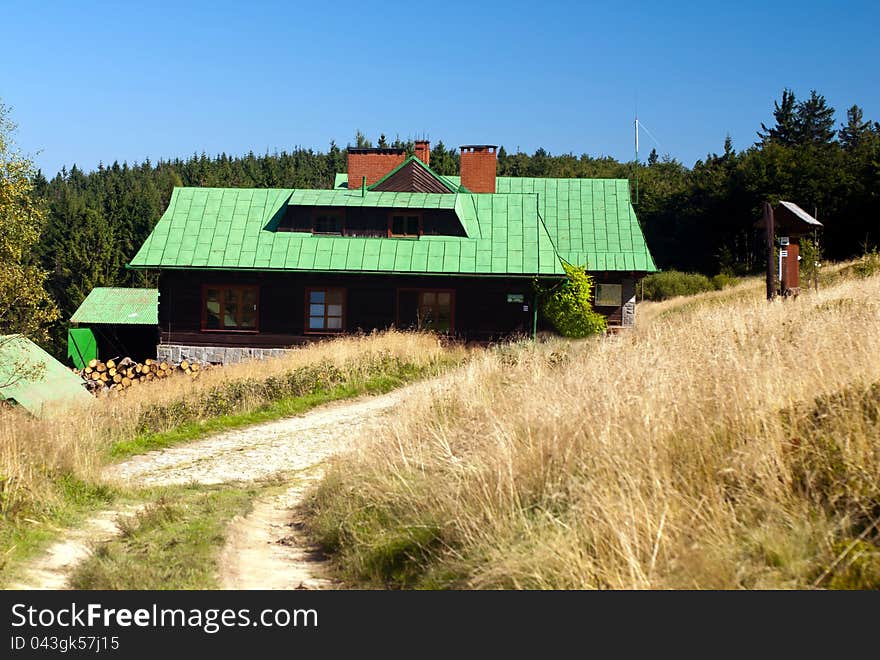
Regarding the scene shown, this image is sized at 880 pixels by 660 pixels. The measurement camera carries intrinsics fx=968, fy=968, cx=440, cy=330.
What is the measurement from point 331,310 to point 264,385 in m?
11.3

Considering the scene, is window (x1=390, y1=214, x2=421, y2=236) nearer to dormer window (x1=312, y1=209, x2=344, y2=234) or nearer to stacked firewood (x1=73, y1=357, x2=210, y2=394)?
dormer window (x1=312, y1=209, x2=344, y2=234)

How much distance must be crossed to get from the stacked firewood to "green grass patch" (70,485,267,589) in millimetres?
17564

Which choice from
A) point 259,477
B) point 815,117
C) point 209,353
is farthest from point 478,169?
point 815,117

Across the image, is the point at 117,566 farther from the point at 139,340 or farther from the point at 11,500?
the point at 139,340

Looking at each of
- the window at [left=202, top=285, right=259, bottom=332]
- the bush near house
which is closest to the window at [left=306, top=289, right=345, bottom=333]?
the window at [left=202, top=285, right=259, bottom=332]

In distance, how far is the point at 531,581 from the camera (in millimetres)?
5758

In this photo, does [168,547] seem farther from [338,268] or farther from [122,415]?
[338,268]

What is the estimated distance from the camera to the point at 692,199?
5953cm

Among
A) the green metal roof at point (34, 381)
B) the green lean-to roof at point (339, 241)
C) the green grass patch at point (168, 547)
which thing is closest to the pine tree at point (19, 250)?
the green metal roof at point (34, 381)

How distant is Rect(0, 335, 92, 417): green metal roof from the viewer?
17.3m

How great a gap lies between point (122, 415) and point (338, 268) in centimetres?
1382

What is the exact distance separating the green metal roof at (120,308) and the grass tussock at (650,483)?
41.4 m

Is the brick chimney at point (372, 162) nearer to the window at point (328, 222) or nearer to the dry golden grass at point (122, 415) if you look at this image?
the window at point (328, 222)

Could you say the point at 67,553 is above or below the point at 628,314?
below
